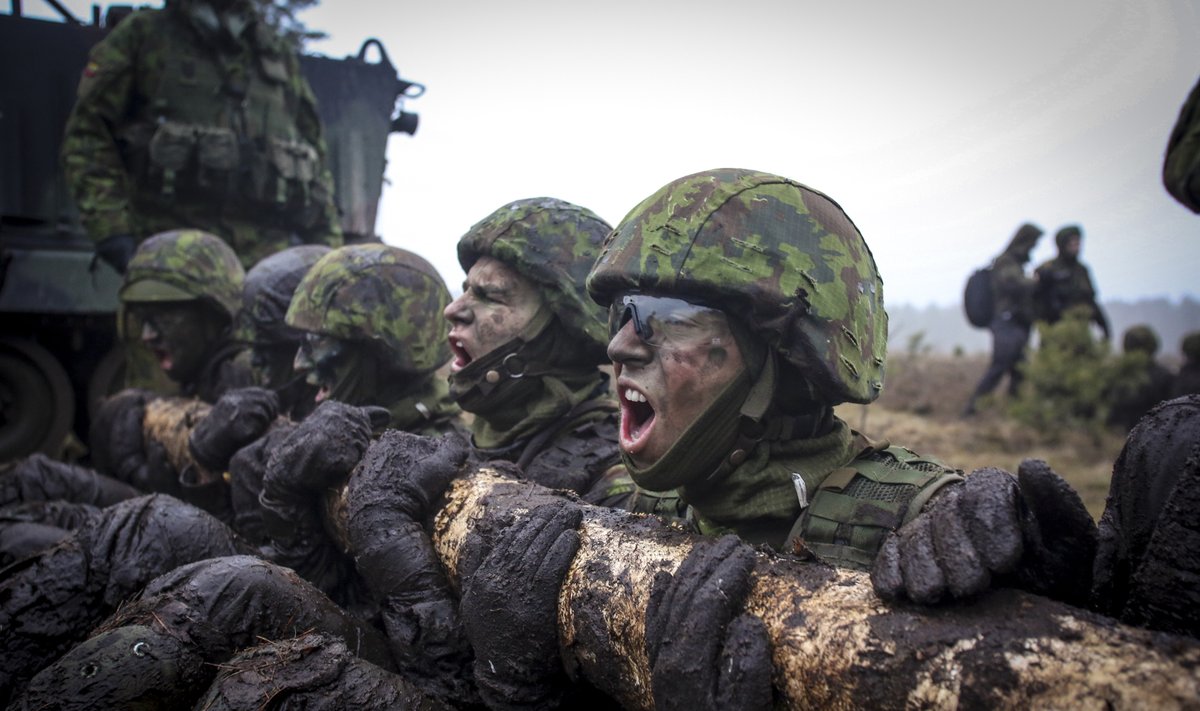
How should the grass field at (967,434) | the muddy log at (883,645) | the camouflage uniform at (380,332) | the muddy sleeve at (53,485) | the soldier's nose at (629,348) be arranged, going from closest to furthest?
1. the muddy log at (883,645)
2. the soldier's nose at (629,348)
3. the camouflage uniform at (380,332)
4. the muddy sleeve at (53,485)
5. the grass field at (967,434)

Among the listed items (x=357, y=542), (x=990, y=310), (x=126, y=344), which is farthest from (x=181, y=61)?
(x=990, y=310)

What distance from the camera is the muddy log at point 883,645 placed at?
4.14ft

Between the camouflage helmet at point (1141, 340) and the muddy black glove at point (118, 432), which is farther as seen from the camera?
the camouflage helmet at point (1141, 340)

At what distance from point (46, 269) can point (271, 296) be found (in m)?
4.09

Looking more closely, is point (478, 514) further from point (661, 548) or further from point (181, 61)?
point (181, 61)

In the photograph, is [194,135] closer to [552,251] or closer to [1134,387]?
[552,251]

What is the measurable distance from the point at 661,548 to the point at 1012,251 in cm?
1115

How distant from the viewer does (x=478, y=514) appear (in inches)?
102

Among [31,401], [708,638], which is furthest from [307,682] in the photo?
[31,401]

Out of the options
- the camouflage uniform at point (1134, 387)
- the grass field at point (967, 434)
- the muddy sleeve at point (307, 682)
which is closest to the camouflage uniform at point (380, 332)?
the muddy sleeve at point (307, 682)

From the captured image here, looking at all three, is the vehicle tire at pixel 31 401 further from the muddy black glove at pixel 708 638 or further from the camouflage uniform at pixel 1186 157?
the camouflage uniform at pixel 1186 157

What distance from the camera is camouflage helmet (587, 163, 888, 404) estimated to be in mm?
2268

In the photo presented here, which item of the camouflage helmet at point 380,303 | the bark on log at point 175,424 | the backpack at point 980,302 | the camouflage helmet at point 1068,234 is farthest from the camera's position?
the backpack at point 980,302

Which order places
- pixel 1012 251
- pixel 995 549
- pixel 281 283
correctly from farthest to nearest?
pixel 1012 251 < pixel 281 283 < pixel 995 549
